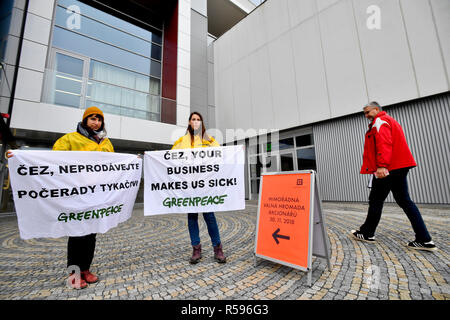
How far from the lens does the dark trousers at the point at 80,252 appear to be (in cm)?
217

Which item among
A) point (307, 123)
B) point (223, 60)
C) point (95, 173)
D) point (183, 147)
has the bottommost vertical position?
point (95, 173)

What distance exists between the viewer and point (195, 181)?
2844 mm

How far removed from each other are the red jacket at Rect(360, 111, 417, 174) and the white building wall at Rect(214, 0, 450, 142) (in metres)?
5.71

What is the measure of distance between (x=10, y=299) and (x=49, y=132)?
742 cm

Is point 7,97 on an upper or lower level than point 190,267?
upper

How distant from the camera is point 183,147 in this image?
292cm

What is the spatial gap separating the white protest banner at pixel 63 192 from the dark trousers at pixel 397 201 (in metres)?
3.71

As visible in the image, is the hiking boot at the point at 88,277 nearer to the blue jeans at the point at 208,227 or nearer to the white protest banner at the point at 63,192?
the white protest banner at the point at 63,192

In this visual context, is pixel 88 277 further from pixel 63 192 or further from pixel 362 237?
pixel 362 237

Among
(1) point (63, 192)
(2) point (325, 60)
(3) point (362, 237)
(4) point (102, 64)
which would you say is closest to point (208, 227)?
(1) point (63, 192)

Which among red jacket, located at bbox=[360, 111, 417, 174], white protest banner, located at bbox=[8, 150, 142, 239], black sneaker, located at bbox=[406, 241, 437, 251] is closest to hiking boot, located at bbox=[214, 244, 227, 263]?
white protest banner, located at bbox=[8, 150, 142, 239]
